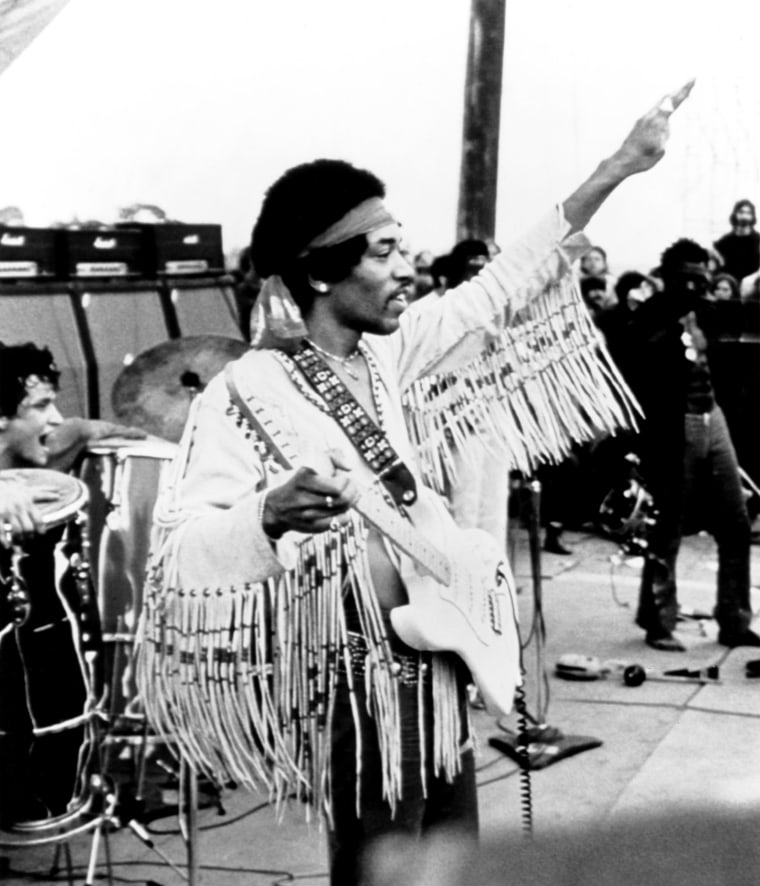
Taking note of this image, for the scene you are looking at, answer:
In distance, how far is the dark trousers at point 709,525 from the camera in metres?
7.31

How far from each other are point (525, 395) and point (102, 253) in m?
6.26

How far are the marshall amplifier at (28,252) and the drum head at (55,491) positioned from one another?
4.29m

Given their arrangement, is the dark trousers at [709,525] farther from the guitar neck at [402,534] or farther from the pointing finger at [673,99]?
the guitar neck at [402,534]

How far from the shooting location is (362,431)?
106 inches

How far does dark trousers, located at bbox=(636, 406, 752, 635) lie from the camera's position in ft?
24.0

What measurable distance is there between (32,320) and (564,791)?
4145 millimetres

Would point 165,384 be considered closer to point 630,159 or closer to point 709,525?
point 630,159

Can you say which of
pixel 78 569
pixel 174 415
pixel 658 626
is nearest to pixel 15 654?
pixel 78 569

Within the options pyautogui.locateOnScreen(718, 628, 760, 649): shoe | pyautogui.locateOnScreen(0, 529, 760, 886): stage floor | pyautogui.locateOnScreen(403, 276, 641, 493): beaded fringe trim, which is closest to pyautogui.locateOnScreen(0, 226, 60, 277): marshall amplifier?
pyautogui.locateOnScreen(0, 529, 760, 886): stage floor

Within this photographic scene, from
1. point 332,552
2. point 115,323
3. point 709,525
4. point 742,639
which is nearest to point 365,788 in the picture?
point 332,552

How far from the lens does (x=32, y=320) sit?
831 cm

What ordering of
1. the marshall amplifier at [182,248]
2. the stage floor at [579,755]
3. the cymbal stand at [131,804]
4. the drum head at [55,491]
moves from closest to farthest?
1. the drum head at [55,491]
2. the cymbal stand at [131,804]
3. the stage floor at [579,755]
4. the marshall amplifier at [182,248]

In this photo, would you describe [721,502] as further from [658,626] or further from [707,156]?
[707,156]

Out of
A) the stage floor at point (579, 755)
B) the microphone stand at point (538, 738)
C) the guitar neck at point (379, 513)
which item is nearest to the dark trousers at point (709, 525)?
the stage floor at point (579, 755)
